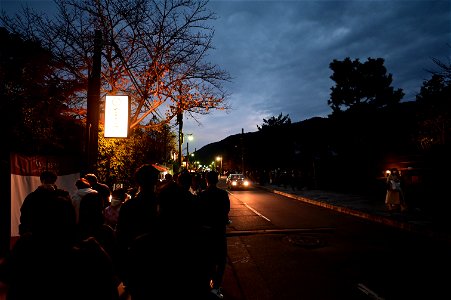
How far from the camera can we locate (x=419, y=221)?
10.8 meters

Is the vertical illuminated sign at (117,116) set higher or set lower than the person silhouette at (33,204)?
higher

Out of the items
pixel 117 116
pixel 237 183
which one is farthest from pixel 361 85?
pixel 117 116

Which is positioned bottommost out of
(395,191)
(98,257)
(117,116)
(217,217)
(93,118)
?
(395,191)

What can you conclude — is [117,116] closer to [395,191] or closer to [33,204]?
[33,204]

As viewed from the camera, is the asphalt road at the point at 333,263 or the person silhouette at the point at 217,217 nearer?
the person silhouette at the point at 217,217

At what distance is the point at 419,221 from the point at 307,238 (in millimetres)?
5037

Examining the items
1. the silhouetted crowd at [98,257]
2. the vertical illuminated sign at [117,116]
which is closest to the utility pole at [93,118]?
the vertical illuminated sign at [117,116]

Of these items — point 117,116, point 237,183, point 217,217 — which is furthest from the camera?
point 237,183

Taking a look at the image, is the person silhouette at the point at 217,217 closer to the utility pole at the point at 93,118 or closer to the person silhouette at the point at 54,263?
the person silhouette at the point at 54,263

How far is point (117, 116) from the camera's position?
984 cm

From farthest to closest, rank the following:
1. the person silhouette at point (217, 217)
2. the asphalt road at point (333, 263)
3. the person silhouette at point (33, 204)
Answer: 1. the asphalt road at point (333, 263)
2. the person silhouette at point (217, 217)
3. the person silhouette at point (33, 204)

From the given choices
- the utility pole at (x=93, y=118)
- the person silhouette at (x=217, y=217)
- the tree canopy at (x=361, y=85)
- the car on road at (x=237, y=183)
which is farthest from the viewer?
the car on road at (x=237, y=183)

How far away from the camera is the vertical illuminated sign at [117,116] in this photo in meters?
9.77

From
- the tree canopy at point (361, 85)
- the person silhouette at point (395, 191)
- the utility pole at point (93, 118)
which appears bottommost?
the person silhouette at point (395, 191)
